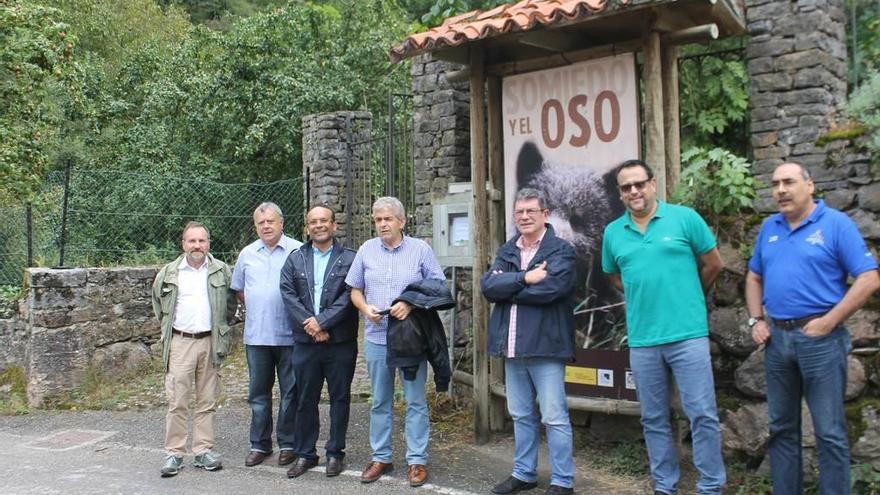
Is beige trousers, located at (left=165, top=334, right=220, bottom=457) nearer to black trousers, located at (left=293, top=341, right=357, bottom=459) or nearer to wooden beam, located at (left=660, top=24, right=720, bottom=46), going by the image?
black trousers, located at (left=293, top=341, right=357, bottom=459)

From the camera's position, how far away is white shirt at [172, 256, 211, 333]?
5.11 m

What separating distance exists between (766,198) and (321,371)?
9.83 ft

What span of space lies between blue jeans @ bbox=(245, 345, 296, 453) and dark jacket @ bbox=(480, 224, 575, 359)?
1636 mm

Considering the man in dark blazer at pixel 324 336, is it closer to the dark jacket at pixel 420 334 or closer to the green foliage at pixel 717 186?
A: the dark jacket at pixel 420 334

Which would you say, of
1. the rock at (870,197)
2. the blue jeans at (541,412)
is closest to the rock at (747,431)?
the blue jeans at (541,412)

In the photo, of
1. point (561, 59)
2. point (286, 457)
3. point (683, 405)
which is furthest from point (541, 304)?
point (286, 457)

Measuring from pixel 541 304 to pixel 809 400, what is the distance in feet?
4.63

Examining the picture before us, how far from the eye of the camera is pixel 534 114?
5219 mm

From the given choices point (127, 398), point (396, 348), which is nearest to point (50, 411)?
point (127, 398)

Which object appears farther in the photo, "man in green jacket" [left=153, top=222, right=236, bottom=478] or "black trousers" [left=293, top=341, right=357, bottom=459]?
"man in green jacket" [left=153, top=222, right=236, bottom=478]

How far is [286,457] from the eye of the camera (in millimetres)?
5211

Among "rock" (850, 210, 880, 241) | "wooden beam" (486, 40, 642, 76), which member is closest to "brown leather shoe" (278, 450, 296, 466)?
"wooden beam" (486, 40, 642, 76)

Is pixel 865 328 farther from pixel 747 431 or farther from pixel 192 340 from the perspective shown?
pixel 192 340

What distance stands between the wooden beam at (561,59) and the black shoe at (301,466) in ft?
9.65
